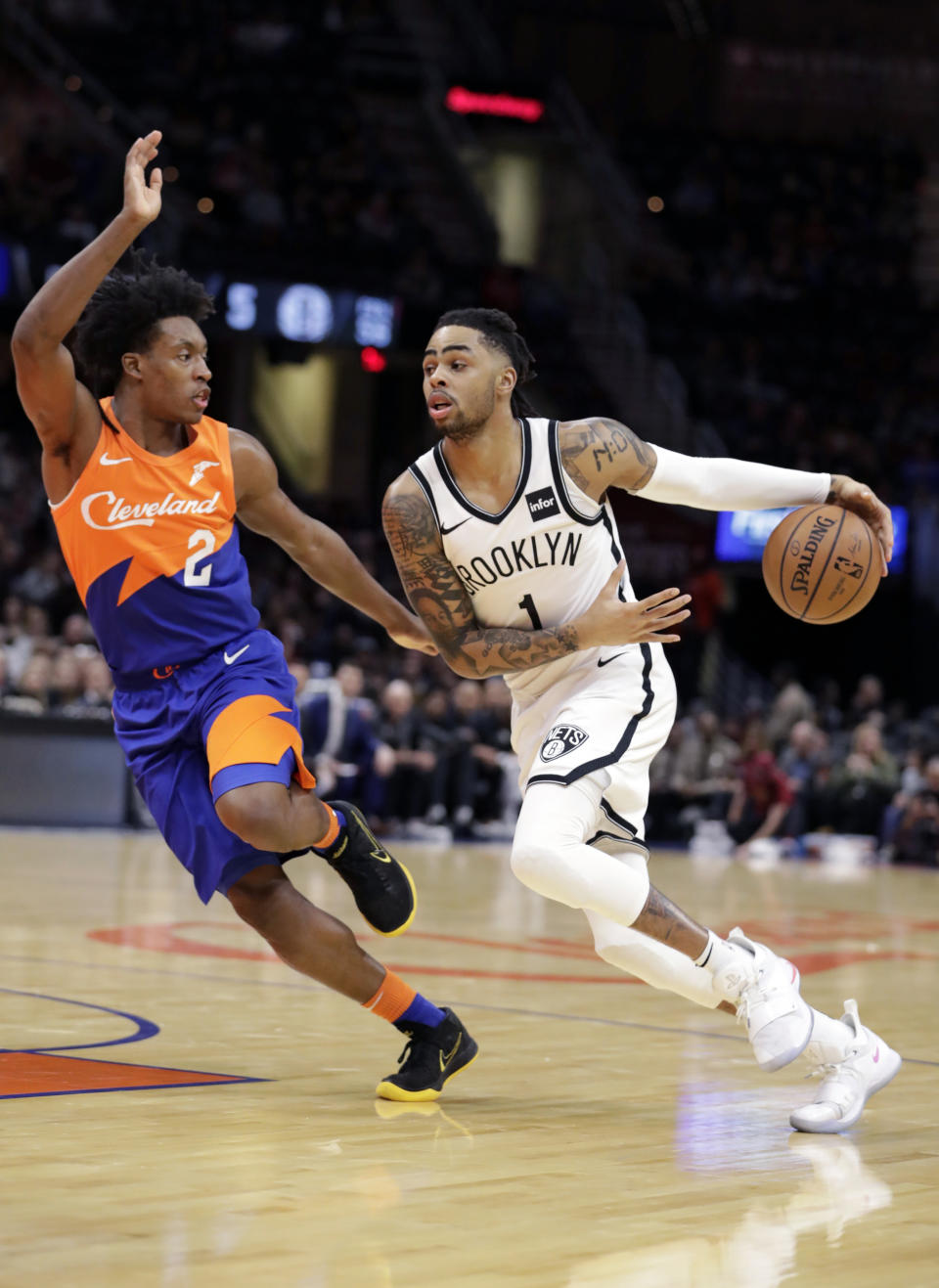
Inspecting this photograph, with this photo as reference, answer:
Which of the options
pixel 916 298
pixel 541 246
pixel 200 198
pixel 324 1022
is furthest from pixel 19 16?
pixel 324 1022

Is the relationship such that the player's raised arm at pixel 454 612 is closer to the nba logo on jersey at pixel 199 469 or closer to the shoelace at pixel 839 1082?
the nba logo on jersey at pixel 199 469

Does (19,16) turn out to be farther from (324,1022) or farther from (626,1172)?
(626,1172)

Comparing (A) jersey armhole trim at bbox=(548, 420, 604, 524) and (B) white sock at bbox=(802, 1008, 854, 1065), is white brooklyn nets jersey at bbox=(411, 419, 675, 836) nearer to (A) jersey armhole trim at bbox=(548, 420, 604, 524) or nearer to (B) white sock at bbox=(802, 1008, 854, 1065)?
(A) jersey armhole trim at bbox=(548, 420, 604, 524)

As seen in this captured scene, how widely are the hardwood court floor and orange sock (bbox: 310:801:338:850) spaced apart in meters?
0.63

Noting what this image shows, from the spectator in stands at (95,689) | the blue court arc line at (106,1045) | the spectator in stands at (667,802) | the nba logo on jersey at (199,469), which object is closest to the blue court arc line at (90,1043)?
the blue court arc line at (106,1045)

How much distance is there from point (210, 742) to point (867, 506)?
6.06 feet

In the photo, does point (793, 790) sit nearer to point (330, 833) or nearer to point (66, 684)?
point (66, 684)

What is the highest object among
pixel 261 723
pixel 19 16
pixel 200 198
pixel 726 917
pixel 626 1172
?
pixel 19 16

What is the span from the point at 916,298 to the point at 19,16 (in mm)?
13674

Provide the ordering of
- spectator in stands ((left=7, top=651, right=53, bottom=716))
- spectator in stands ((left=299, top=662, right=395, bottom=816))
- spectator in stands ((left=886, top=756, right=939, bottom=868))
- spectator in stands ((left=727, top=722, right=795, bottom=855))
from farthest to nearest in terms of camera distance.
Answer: spectator in stands ((left=727, top=722, right=795, bottom=855)) → spectator in stands ((left=886, top=756, right=939, bottom=868)) → spectator in stands ((left=299, top=662, right=395, bottom=816)) → spectator in stands ((left=7, top=651, right=53, bottom=716))

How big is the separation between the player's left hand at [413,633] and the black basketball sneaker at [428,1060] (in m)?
1.00

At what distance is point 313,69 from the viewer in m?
23.8

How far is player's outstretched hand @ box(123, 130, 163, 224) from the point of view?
414 cm

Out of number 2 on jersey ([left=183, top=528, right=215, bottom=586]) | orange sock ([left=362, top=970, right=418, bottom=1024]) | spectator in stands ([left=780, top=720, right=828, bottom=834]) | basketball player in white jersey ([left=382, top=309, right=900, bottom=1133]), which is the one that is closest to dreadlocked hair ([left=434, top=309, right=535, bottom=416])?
basketball player in white jersey ([left=382, top=309, right=900, bottom=1133])
